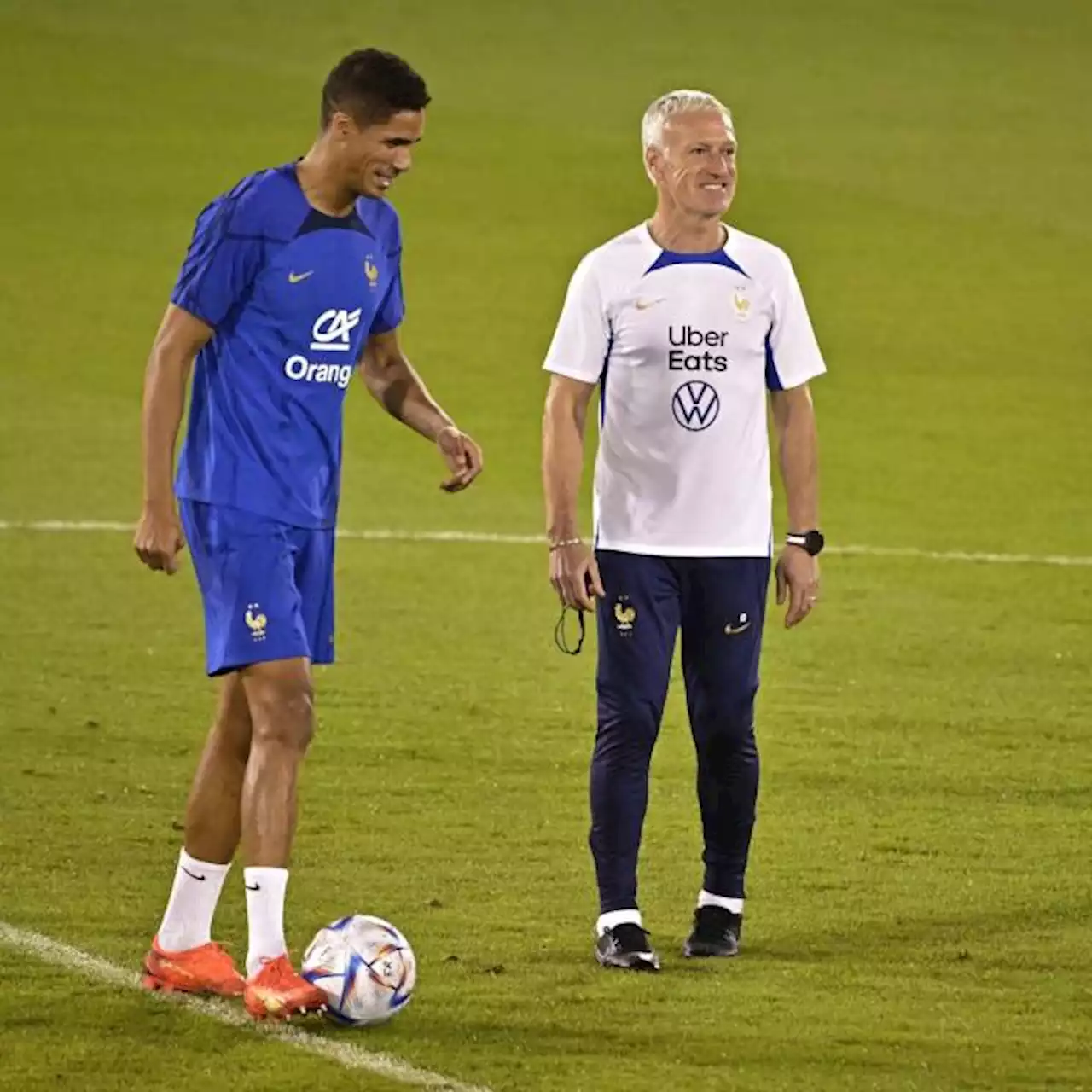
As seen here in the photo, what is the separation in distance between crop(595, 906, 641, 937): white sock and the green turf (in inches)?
6.8

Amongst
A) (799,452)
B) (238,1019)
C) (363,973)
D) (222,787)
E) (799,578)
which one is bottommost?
(238,1019)

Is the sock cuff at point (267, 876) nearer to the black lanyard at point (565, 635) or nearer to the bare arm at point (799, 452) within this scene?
the black lanyard at point (565, 635)

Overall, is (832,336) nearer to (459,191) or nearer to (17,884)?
(459,191)

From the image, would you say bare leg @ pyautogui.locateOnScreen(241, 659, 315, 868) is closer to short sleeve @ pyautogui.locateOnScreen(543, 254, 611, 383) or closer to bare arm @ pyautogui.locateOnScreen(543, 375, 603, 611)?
bare arm @ pyautogui.locateOnScreen(543, 375, 603, 611)

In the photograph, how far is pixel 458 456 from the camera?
8195 millimetres

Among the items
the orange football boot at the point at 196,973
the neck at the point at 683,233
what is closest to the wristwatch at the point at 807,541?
the neck at the point at 683,233

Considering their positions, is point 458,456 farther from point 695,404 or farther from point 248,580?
point 248,580

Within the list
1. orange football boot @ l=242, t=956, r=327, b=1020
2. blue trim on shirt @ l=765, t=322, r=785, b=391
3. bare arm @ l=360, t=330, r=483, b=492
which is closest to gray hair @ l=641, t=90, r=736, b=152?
blue trim on shirt @ l=765, t=322, r=785, b=391

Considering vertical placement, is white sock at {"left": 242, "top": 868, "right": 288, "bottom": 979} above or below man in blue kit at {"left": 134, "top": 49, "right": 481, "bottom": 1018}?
below

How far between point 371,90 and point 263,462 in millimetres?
943

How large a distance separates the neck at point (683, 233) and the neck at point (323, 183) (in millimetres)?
870

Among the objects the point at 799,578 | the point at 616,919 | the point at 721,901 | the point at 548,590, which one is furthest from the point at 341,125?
the point at 548,590

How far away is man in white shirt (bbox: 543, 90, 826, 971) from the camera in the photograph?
27.0 feet

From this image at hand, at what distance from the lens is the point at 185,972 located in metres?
7.85
